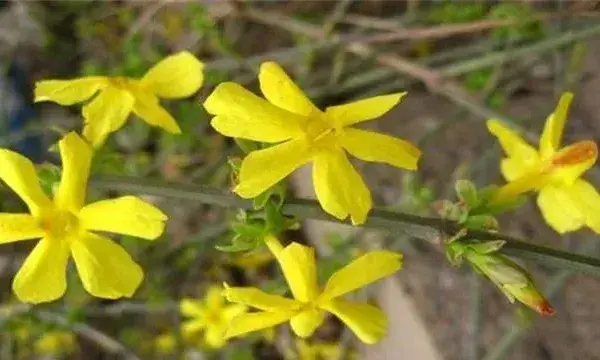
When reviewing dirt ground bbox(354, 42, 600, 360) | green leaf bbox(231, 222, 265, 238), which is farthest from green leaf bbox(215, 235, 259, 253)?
dirt ground bbox(354, 42, 600, 360)

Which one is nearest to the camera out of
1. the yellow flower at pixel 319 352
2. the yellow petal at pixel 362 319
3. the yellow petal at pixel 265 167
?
the yellow petal at pixel 265 167

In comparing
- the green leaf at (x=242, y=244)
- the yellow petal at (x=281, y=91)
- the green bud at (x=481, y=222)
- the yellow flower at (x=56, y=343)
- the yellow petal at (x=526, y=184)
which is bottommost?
the yellow flower at (x=56, y=343)

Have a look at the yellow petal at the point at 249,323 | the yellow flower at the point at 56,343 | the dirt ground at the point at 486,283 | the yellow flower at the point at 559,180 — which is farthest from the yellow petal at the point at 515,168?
the yellow flower at the point at 56,343

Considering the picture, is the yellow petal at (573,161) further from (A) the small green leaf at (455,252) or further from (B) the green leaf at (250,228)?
(B) the green leaf at (250,228)

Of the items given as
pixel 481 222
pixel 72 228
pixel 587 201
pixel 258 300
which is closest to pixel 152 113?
pixel 72 228

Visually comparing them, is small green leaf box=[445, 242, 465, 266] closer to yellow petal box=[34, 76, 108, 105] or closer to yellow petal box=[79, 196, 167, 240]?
yellow petal box=[79, 196, 167, 240]

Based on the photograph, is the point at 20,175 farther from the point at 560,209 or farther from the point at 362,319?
the point at 560,209

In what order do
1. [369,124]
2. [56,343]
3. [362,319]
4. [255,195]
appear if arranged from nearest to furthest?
1. [255,195]
2. [362,319]
3. [369,124]
4. [56,343]
